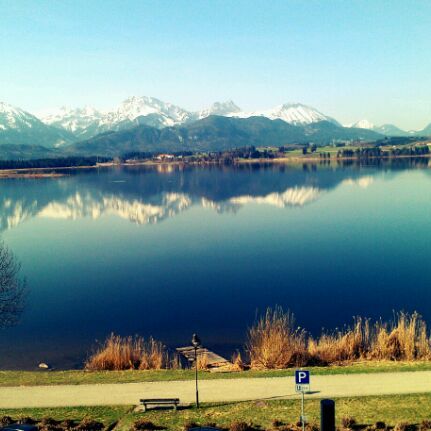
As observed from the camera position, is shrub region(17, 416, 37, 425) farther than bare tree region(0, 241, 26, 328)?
No

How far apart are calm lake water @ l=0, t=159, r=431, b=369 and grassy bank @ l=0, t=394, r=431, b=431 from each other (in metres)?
10.7

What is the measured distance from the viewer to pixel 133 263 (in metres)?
52.4

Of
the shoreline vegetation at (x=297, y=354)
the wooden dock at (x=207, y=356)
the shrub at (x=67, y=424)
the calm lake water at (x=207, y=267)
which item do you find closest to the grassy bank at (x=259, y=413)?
the shrub at (x=67, y=424)

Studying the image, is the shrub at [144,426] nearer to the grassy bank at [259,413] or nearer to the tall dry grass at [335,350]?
the grassy bank at [259,413]

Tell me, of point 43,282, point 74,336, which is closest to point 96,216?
point 43,282

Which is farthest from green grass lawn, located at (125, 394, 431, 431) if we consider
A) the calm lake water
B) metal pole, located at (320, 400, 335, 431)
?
the calm lake water

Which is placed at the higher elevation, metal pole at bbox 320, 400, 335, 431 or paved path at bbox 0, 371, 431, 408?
metal pole at bbox 320, 400, 335, 431

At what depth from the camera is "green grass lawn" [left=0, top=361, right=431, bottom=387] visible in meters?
20.8

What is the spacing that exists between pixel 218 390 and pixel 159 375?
3.44 metres

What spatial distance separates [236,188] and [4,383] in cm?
11133

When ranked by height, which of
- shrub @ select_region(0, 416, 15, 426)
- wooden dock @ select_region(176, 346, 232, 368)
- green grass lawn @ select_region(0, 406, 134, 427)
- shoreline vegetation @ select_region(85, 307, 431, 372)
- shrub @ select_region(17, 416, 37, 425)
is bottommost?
wooden dock @ select_region(176, 346, 232, 368)

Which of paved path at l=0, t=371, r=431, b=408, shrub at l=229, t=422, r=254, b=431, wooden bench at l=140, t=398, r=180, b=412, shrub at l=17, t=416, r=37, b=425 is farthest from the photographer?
paved path at l=0, t=371, r=431, b=408

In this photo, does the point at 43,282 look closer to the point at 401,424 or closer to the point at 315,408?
the point at 315,408

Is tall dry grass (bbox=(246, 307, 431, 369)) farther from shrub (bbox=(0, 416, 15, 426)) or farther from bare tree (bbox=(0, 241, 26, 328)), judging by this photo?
bare tree (bbox=(0, 241, 26, 328))
